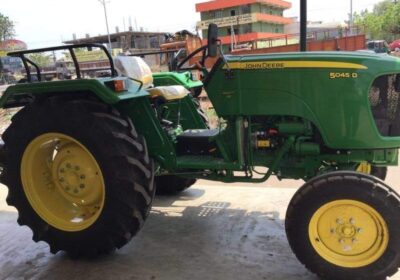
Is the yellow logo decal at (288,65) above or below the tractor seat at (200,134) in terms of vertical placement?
above

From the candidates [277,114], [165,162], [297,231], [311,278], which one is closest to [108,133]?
[165,162]

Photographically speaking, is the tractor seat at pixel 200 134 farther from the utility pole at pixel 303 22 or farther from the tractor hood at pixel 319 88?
the utility pole at pixel 303 22

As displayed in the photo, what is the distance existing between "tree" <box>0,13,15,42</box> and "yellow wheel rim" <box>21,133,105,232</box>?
223 feet

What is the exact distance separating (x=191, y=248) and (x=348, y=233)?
1.27m

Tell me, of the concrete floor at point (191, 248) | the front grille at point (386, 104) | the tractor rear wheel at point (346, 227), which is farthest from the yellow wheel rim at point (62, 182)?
the front grille at point (386, 104)

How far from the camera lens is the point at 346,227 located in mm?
3021

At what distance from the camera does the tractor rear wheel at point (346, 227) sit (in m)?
2.89

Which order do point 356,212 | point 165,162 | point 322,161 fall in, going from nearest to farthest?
point 356,212 < point 322,161 < point 165,162

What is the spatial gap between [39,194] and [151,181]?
1.02 meters

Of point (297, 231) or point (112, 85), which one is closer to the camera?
point (297, 231)

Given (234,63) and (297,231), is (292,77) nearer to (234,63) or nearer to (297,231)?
(234,63)

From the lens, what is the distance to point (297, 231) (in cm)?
308

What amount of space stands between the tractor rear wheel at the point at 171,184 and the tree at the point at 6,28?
6714 cm

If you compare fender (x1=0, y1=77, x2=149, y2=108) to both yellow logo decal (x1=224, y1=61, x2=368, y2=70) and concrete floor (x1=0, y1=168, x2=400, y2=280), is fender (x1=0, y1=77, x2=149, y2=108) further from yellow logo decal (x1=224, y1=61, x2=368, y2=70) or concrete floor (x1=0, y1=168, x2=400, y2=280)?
concrete floor (x1=0, y1=168, x2=400, y2=280)
